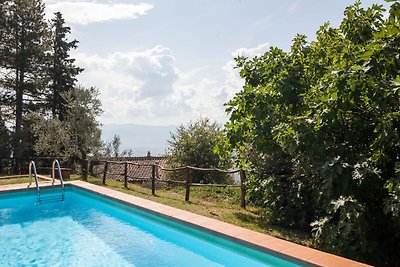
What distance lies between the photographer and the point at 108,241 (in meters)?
7.11

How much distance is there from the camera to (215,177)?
560 inches

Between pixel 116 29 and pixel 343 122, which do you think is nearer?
pixel 343 122

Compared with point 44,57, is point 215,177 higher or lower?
lower

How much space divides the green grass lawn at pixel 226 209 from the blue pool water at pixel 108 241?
1.03 meters

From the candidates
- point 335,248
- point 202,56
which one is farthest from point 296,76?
point 202,56

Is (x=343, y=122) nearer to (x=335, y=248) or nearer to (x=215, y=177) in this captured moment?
(x=335, y=248)

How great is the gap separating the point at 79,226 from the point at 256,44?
26.3 feet

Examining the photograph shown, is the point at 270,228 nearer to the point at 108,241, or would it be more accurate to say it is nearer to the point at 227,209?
the point at 227,209

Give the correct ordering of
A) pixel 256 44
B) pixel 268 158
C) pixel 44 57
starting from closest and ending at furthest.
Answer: pixel 268 158 → pixel 256 44 → pixel 44 57

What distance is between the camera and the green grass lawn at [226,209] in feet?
22.0

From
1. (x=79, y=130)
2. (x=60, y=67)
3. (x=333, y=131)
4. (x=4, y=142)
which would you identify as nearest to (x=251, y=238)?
(x=333, y=131)

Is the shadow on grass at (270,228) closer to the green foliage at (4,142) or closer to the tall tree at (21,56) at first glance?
the green foliage at (4,142)

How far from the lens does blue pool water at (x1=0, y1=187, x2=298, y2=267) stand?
19.5 ft

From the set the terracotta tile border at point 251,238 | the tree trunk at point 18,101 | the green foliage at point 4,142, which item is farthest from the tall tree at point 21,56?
the terracotta tile border at point 251,238
